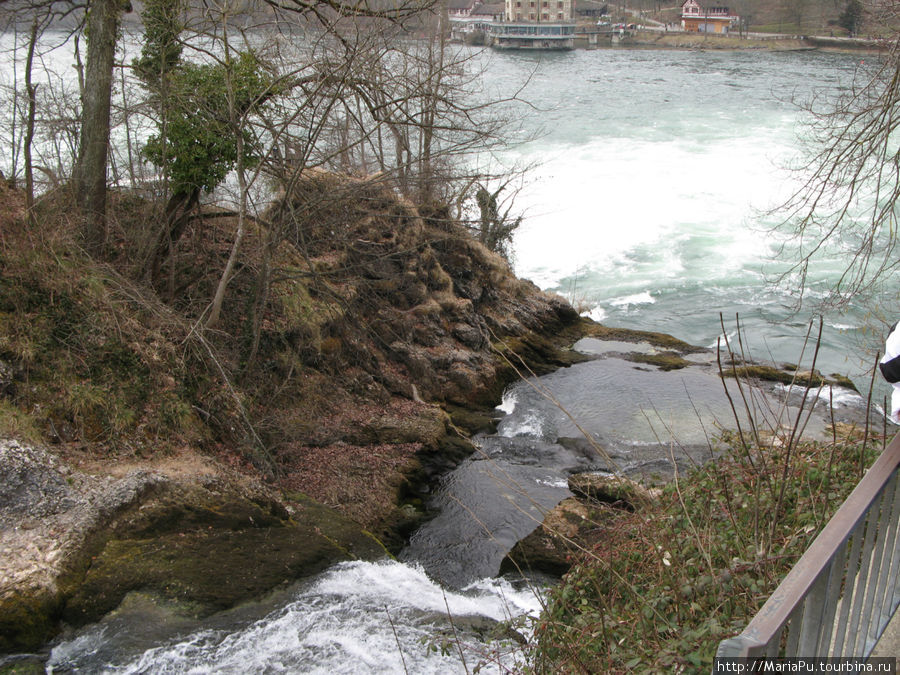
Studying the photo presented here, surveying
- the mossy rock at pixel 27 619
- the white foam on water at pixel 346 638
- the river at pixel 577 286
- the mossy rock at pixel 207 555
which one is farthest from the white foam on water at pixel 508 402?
the mossy rock at pixel 27 619

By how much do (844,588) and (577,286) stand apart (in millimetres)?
22089

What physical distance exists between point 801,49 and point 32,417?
5700cm

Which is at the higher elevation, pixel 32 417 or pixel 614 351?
pixel 32 417

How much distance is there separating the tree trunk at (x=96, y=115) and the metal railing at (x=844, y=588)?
9741 millimetres

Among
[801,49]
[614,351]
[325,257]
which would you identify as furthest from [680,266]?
[801,49]

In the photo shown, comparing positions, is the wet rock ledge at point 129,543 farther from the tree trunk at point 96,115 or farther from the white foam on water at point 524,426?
the white foam on water at point 524,426

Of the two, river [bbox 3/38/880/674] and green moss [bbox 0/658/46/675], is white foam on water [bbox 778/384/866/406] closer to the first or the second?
river [bbox 3/38/880/674]

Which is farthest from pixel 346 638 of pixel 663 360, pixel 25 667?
pixel 663 360

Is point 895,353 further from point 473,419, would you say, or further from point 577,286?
point 577,286

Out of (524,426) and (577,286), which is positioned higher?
(577,286)

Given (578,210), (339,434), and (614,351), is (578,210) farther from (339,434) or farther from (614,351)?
(339,434)

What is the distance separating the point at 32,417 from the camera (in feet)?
23.5

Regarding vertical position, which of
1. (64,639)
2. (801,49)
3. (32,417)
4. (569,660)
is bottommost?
(64,639)

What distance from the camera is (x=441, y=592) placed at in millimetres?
7664
